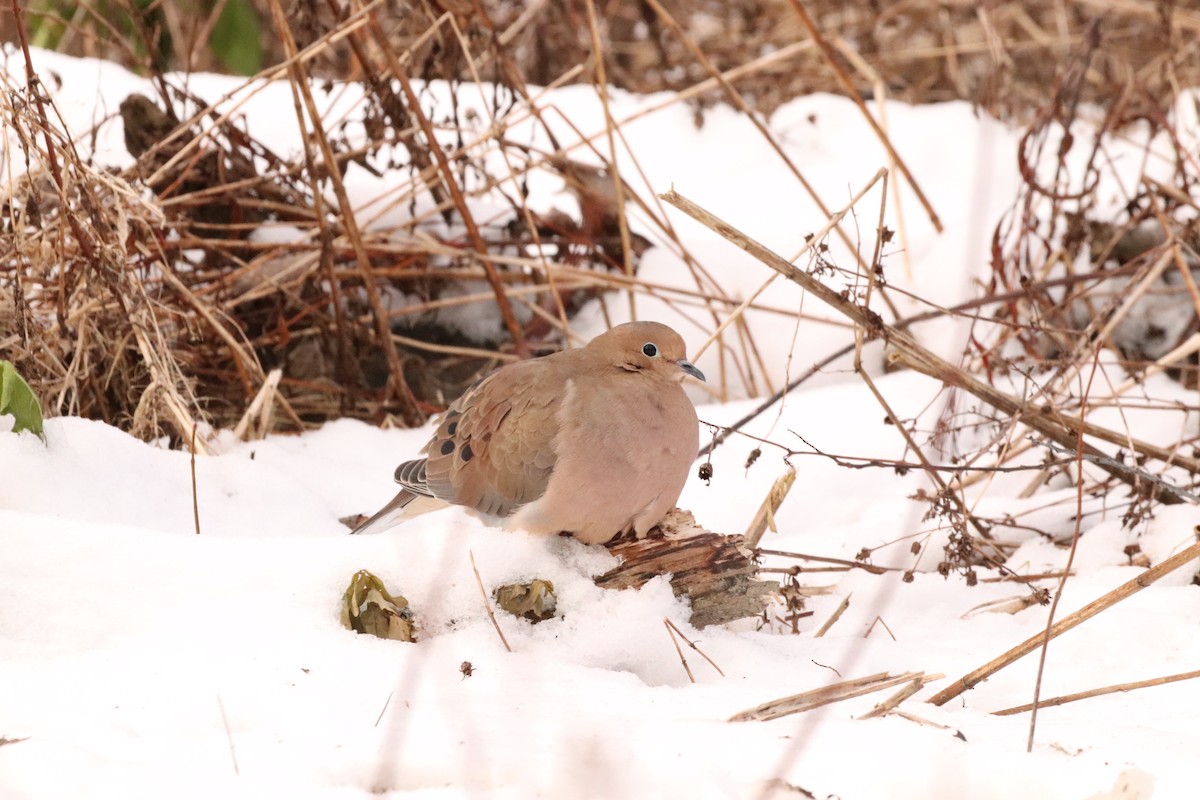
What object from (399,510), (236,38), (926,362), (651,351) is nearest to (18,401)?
(399,510)

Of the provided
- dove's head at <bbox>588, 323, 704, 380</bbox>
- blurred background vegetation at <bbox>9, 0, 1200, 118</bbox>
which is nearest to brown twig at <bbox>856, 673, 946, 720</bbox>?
dove's head at <bbox>588, 323, 704, 380</bbox>

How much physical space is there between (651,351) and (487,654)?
0.90 metres

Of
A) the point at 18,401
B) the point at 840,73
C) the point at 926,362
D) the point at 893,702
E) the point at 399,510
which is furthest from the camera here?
the point at 840,73

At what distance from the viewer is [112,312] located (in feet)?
12.2

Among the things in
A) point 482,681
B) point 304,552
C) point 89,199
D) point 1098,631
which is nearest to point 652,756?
point 482,681

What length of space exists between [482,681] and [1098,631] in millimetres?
1517

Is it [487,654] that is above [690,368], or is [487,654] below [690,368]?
below

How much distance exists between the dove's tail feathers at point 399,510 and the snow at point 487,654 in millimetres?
255

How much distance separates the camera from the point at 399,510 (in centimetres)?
331

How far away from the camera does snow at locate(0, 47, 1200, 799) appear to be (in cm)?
191

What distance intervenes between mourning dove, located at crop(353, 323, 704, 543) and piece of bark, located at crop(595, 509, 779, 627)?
0.34ft

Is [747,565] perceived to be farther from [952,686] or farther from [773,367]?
[773,367]

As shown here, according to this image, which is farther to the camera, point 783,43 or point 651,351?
point 783,43

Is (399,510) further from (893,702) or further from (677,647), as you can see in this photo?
(893,702)
